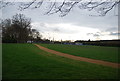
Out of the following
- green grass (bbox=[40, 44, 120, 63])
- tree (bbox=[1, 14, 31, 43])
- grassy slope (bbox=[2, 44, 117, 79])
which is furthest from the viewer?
tree (bbox=[1, 14, 31, 43])

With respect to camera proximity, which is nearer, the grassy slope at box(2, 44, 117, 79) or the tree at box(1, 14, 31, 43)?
the grassy slope at box(2, 44, 117, 79)

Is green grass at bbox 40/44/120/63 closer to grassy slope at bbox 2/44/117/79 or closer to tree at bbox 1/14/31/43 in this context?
grassy slope at bbox 2/44/117/79

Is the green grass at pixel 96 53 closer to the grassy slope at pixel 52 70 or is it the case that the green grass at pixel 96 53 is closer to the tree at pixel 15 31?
the grassy slope at pixel 52 70

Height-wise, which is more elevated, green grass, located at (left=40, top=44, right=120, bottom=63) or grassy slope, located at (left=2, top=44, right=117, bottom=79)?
grassy slope, located at (left=2, top=44, right=117, bottom=79)

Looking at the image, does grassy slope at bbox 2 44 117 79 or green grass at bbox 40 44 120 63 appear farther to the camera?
green grass at bbox 40 44 120 63

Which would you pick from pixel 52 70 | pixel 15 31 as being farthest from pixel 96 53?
pixel 15 31

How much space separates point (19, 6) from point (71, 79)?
13.9 feet

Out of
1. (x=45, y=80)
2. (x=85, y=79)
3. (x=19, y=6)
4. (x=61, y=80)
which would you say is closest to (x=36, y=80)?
(x=45, y=80)

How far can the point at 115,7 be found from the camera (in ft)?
14.9

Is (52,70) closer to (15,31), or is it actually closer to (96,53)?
(96,53)

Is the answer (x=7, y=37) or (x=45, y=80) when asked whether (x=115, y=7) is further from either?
(x=7, y=37)

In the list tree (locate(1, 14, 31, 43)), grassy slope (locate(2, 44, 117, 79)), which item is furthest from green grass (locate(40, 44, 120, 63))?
tree (locate(1, 14, 31, 43))

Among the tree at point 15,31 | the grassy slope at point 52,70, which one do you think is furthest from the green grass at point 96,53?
the tree at point 15,31

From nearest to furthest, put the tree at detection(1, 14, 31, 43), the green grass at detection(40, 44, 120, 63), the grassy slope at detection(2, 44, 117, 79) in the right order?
the grassy slope at detection(2, 44, 117, 79) → the green grass at detection(40, 44, 120, 63) → the tree at detection(1, 14, 31, 43)
